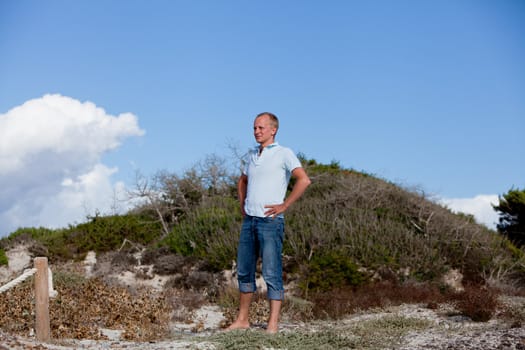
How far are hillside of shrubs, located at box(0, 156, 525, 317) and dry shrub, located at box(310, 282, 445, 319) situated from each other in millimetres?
30

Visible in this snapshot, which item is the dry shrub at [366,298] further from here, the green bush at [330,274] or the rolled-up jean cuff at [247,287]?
the rolled-up jean cuff at [247,287]

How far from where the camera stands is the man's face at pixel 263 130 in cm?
681

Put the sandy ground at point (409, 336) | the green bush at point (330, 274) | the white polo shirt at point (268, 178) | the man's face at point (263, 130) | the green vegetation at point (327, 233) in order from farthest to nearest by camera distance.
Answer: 1. the green vegetation at point (327, 233)
2. the green bush at point (330, 274)
3. the man's face at point (263, 130)
4. the white polo shirt at point (268, 178)
5. the sandy ground at point (409, 336)

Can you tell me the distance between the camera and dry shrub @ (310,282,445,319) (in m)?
9.00

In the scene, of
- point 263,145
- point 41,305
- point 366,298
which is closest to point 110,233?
point 366,298

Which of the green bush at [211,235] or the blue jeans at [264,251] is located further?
the green bush at [211,235]

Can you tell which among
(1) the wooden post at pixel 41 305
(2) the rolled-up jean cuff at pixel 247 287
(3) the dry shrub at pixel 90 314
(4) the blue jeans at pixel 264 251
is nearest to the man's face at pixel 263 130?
(4) the blue jeans at pixel 264 251

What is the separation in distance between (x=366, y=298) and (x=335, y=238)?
3.01m

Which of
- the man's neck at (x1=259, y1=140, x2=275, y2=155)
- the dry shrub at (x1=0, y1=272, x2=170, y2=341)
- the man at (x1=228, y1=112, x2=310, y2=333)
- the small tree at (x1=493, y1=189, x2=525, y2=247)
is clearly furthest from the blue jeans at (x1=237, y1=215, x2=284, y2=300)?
the small tree at (x1=493, y1=189, x2=525, y2=247)

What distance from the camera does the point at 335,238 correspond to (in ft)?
40.3

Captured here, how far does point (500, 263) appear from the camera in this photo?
12695mm

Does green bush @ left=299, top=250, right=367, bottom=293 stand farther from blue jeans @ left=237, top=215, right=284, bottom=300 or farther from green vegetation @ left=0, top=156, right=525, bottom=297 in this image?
blue jeans @ left=237, top=215, right=284, bottom=300

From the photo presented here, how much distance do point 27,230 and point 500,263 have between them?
12.2 meters

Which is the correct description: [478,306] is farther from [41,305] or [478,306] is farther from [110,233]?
[110,233]
